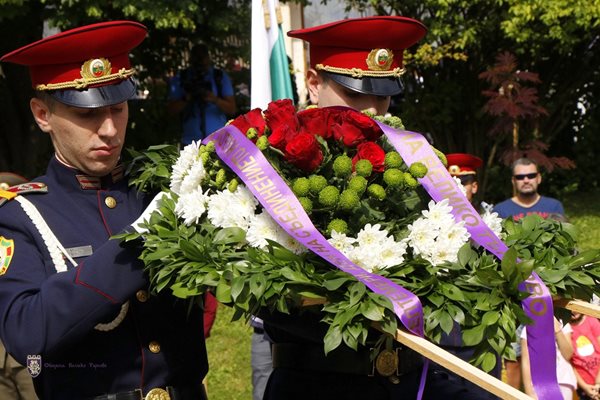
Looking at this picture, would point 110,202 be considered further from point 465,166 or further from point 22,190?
point 465,166

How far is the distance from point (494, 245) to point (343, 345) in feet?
1.72

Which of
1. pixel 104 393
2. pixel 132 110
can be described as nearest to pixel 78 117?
pixel 104 393

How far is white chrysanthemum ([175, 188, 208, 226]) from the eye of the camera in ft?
9.46

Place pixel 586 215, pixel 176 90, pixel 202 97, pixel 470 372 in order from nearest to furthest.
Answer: pixel 470 372, pixel 202 97, pixel 176 90, pixel 586 215

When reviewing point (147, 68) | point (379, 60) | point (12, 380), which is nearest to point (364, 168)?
point (379, 60)

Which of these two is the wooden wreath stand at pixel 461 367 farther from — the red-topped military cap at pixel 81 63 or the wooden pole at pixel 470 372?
the red-topped military cap at pixel 81 63

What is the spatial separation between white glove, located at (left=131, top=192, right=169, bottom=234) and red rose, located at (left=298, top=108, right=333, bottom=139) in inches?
18.6

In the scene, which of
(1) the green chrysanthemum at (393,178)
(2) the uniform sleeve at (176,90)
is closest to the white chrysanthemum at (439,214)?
(1) the green chrysanthemum at (393,178)

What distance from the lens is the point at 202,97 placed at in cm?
→ 968

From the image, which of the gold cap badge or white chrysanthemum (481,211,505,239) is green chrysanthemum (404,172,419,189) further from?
the gold cap badge

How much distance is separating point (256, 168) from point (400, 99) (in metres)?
11.0

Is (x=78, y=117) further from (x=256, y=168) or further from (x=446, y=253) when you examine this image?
(x=446, y=253)

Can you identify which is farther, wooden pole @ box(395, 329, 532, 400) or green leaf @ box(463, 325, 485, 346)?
green leaf @ box(463, 325, 485, 346)

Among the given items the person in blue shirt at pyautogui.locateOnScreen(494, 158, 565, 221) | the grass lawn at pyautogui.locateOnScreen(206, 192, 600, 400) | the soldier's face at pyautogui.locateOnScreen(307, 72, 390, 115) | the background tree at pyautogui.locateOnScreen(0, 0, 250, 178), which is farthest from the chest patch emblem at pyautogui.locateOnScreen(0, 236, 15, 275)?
the background tree at pyautogui.locateOnScreen(0, 0, 250, 178)
